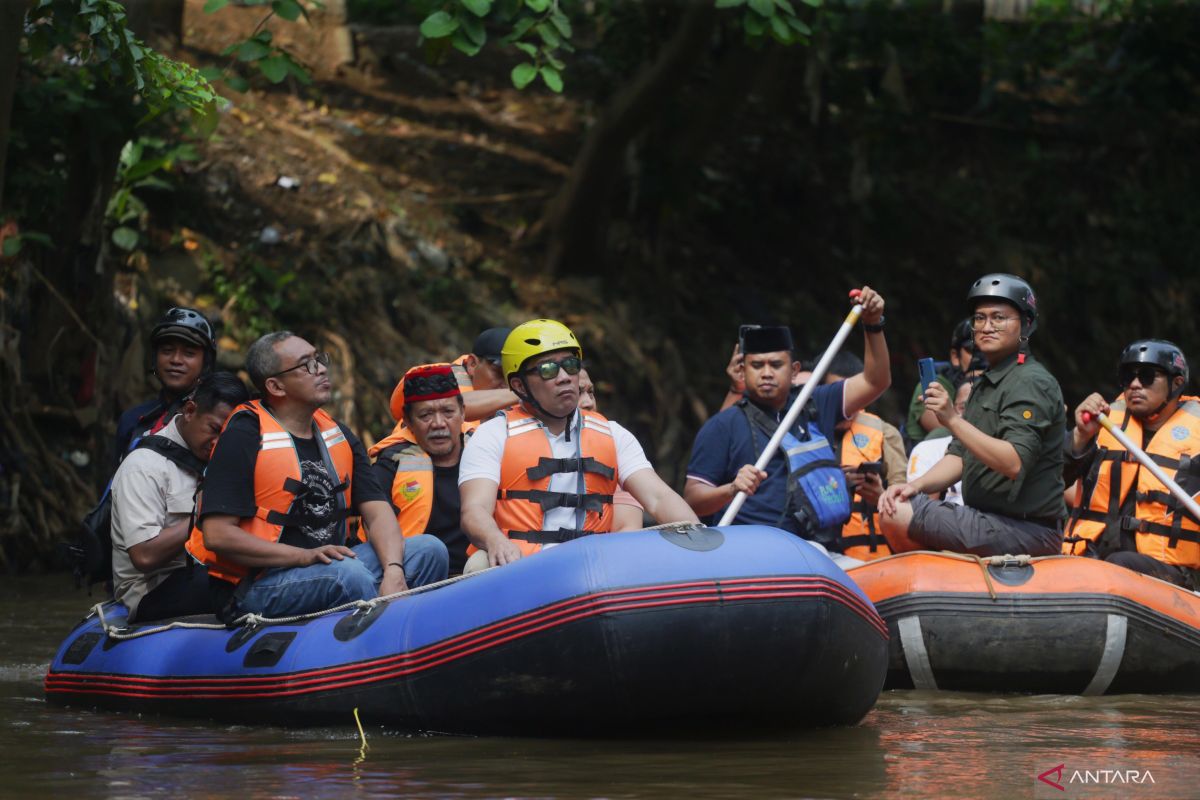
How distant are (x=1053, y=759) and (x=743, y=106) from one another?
1245cm

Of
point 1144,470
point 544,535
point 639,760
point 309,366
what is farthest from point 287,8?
point 639,760

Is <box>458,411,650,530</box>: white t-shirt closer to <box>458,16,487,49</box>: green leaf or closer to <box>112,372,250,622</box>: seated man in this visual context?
<box>112,372,250,622</box>: seated man

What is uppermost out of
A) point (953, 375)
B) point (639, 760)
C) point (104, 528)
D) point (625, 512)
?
point (953, 375)

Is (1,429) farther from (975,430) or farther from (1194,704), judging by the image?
(1194,704)

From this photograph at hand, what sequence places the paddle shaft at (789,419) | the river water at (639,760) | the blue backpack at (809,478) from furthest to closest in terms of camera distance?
the blue backpack at (809,478) < the paddle shaft at (789,419) < the river water at (639,760)

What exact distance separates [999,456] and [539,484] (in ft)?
5.72

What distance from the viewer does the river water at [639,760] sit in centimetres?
466

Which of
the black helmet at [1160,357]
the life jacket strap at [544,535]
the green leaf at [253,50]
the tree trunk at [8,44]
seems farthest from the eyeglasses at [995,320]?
the tree trunk at [8,44]

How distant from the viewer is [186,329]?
7.01 meters

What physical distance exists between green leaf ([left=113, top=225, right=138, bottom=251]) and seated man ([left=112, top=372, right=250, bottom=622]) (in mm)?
5592

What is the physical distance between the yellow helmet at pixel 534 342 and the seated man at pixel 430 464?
0.82 meters

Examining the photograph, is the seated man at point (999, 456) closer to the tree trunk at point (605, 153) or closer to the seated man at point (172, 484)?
the seated man at point (172, 484)

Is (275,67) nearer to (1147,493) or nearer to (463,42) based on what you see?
(463,42)

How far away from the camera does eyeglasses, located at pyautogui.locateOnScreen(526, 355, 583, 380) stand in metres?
6.07
